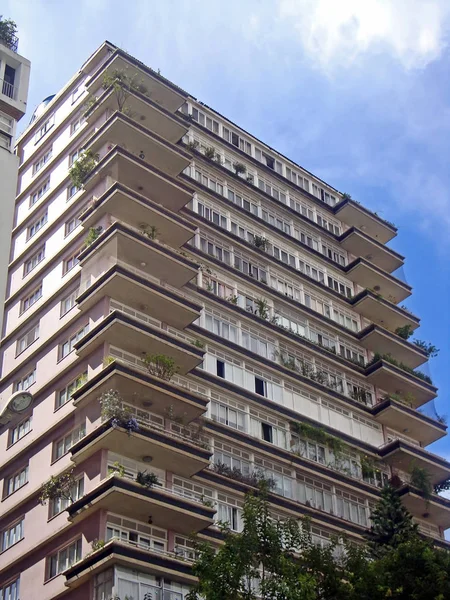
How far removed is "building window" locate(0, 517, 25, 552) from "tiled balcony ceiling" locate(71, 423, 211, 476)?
4327mm

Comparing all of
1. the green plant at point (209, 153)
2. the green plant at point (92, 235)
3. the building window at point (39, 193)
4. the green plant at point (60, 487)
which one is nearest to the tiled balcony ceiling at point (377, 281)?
the green plant at point (209, 153)

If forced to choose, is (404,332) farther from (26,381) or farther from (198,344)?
(26,381)

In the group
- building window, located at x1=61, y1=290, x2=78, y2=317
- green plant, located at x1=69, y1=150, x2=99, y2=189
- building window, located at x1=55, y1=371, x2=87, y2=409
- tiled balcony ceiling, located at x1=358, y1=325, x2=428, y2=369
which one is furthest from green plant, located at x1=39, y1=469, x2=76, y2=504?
tiled balcony ceiling, located at x1=358, y1=325, x2=428, y2=369

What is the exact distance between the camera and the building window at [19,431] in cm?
4347

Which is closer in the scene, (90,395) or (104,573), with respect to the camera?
(104,573)

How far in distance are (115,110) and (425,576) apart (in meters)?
26.2

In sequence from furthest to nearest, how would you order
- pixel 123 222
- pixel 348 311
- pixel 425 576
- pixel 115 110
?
pixel 348 311 → pixel 115 110 → pixel 123 222 → pixel 425 576

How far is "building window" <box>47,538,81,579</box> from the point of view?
121ft

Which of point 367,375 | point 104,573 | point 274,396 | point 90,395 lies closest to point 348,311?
point 367,375

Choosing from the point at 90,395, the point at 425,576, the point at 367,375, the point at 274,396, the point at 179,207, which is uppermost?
the point at 179,207

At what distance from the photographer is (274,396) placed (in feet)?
154

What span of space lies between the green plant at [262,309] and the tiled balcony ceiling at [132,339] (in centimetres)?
774

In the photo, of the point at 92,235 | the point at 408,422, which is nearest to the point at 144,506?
the point at 92,235

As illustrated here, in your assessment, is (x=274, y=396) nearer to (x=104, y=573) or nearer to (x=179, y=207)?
(x=179, y=207)
